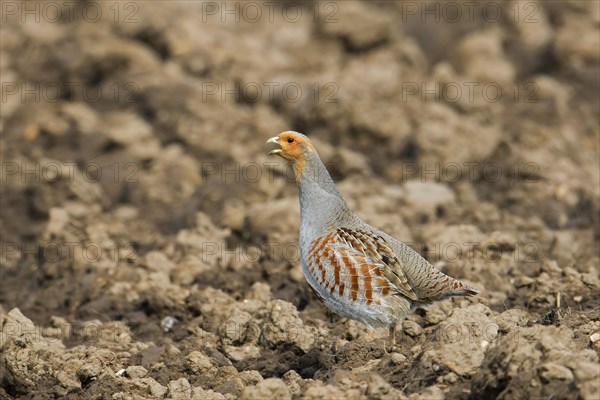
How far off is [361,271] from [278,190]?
3900mm

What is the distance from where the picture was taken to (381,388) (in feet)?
16.1

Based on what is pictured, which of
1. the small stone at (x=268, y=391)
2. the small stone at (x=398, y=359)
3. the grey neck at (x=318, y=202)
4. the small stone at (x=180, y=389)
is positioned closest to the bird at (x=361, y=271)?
the grey neck at (x=318, y=202)

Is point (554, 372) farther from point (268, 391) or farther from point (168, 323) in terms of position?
point (168, 323)

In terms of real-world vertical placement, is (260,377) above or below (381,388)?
below

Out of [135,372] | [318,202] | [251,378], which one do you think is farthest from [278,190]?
[251,378]

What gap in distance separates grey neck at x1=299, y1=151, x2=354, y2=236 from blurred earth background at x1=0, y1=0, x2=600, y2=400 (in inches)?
23.4

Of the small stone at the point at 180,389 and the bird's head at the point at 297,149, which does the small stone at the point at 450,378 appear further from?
the bird's head at the point at 297,149

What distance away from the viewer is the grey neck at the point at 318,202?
6593mm

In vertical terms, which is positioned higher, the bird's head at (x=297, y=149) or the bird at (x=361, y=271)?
the bird's head at (x=297, y=149)

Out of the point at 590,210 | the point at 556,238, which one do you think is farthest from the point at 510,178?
the point at 556,238

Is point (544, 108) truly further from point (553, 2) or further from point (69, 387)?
point (69, 387)

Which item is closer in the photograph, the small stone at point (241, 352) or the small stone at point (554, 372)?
the small stone at point (554, 372)

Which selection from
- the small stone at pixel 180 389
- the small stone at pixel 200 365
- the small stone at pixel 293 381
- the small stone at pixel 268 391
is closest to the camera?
the small stone at pixel 268 391

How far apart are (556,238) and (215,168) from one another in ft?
13.0
